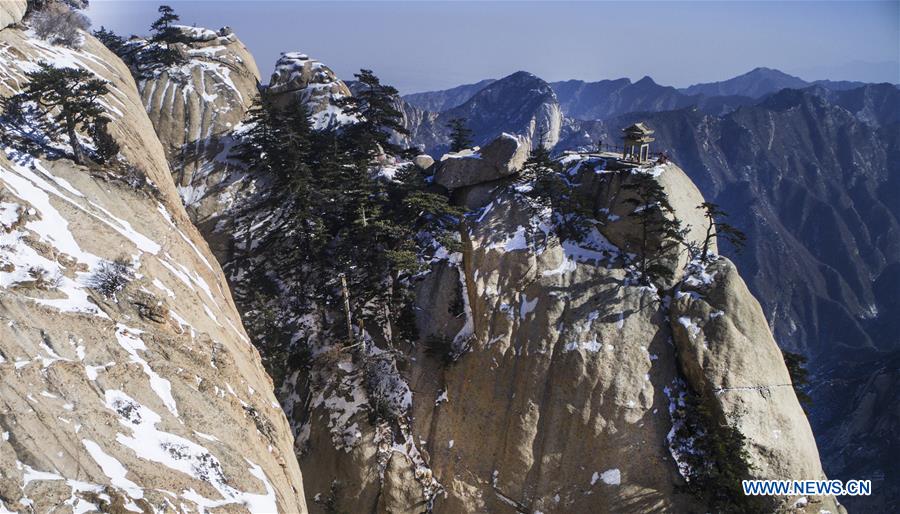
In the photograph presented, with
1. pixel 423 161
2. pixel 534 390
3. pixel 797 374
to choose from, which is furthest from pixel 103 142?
pixel 797 374

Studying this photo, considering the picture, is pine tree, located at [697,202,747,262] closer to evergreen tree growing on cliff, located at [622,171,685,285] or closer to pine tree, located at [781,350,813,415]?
evergreen tree growing on cliff, located at [622,171,685,285]

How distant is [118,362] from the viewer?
2061 centimetres

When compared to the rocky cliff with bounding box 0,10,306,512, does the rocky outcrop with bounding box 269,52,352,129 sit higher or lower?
higher

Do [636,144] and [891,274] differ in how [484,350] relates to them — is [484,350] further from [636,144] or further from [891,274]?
[891,274]

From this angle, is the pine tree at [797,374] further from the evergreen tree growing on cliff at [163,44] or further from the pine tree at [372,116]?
the evergreen tree growing on cliff at [163,44]

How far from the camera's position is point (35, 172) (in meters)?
26.5

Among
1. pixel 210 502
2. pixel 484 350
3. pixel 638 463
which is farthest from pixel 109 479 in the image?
pixel 638 463

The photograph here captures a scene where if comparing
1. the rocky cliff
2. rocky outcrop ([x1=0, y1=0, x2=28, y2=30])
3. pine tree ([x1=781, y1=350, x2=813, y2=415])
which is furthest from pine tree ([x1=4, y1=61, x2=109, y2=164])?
pine tree ([x1=781, y1=350, x2=813, y2=415])

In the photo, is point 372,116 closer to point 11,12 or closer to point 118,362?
point 11,12

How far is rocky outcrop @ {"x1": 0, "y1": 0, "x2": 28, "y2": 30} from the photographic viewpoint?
36.7 meters

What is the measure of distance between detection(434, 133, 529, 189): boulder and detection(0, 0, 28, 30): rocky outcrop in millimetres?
Answer: 36436

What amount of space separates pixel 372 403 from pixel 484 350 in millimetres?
9648

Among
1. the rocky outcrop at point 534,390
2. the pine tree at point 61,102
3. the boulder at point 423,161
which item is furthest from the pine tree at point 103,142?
the boulder at point 423,161

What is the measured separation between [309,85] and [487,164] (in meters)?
29.7
